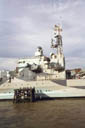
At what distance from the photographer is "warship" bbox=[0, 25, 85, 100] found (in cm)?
2428

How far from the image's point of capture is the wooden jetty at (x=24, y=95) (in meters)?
24.1

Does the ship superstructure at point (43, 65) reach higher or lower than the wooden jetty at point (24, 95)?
higher

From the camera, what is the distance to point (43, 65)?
1070 inches

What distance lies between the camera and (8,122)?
13633 mm

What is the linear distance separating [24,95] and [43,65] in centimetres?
534

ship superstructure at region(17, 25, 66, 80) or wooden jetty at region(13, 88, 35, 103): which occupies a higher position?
ship superstructure at region(17, 25, 66, 80)

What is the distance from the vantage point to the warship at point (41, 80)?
956 inches

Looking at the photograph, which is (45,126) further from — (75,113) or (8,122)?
(75,113)

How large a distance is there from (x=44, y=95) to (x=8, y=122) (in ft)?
36.5

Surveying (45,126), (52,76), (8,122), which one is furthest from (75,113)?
(52,76)

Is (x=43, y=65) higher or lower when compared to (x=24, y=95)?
higher

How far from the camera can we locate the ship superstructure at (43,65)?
2569cm

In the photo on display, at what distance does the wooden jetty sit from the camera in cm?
2408

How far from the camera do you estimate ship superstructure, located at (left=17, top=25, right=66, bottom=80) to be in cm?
2569
